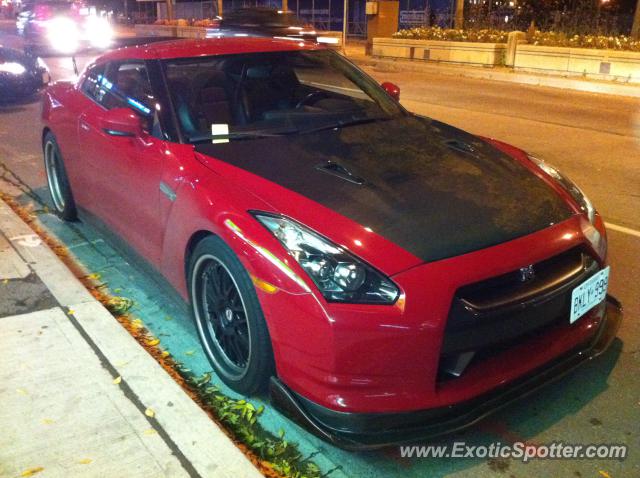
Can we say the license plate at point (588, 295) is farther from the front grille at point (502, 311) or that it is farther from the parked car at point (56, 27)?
the parked car at point (56, 27)

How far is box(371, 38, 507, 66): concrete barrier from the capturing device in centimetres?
1822

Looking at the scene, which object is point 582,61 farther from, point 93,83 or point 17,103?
point 93,83

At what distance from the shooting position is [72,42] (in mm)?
23250

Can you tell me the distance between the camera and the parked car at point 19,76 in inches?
468

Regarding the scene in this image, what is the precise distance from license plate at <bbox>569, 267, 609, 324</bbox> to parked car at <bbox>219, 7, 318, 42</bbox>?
1381 centimetres

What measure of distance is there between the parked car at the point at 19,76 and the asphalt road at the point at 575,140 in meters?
0.44

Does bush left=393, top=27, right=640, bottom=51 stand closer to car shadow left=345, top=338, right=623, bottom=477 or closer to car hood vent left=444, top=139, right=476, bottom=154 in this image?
car hood vent left=444, top=139, right=476, bottom=154

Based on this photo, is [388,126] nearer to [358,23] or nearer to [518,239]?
[518,239]

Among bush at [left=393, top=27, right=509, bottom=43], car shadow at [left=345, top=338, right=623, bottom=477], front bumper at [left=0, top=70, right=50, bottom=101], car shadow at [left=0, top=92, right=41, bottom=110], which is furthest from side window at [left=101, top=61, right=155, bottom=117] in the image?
bush at [left=393, top=27, right=509, bottom=43]

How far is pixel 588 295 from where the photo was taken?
2789mm

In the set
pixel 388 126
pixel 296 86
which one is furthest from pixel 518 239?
pixel 296 86

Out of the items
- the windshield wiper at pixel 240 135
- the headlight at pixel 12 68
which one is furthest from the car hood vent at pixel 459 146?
the headlight at pixel 12 68

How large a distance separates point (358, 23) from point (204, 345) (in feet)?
98.2

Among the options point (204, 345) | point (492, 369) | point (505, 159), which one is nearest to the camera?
point (492, 369)
